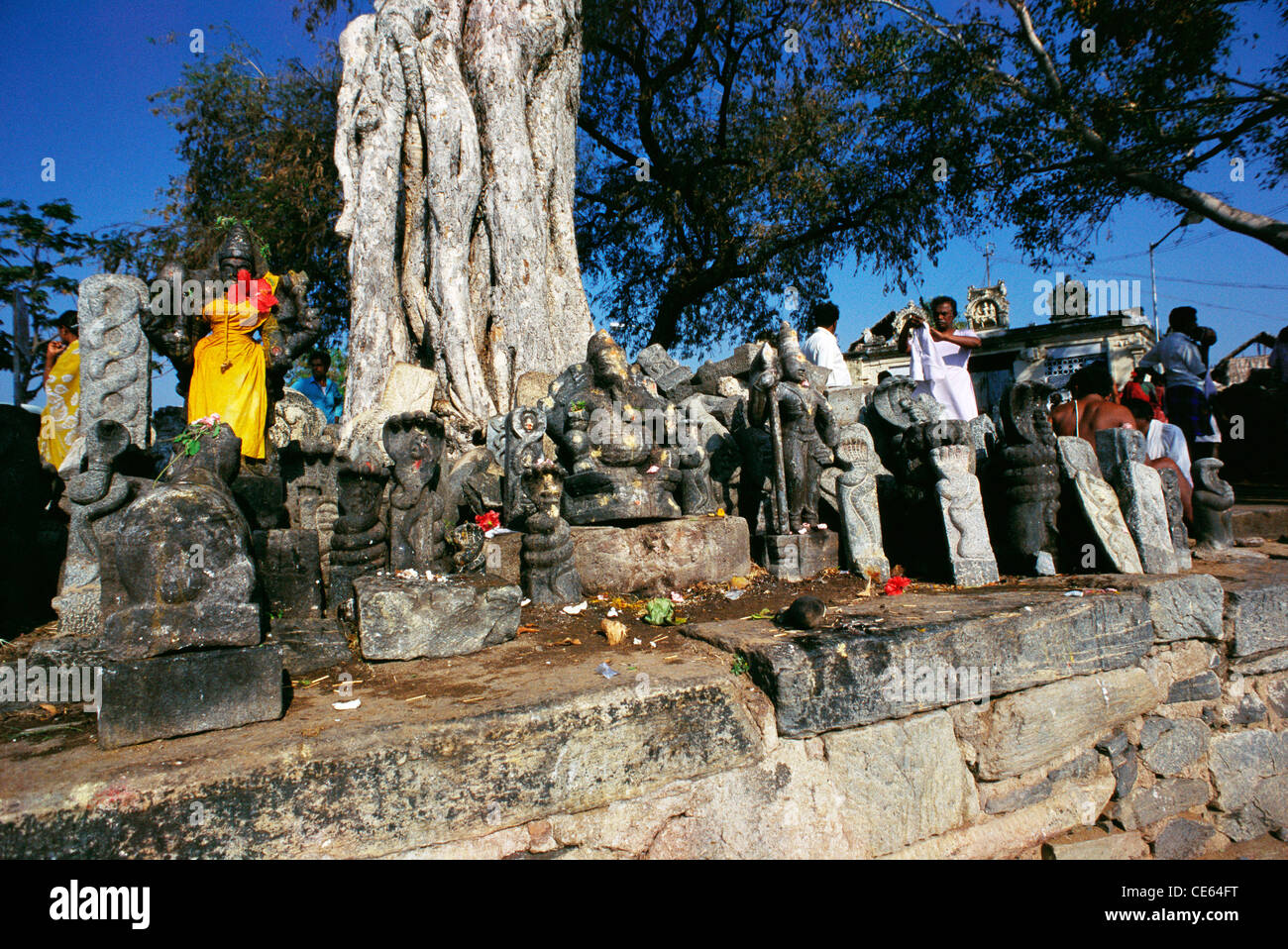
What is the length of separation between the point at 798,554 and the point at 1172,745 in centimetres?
232

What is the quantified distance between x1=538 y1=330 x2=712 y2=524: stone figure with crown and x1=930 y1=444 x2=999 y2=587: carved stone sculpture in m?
1.59

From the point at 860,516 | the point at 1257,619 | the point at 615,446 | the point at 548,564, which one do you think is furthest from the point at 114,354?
the point at 1257,619

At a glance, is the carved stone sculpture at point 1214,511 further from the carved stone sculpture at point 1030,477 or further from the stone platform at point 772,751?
the carved stone sculpture at point 1030,477

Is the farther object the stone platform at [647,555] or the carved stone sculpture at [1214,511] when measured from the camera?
the carved stone sculpture at [1214,511]

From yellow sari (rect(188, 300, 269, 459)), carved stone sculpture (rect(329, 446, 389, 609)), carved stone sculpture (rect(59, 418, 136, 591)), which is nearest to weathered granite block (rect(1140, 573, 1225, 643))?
carved stone sculpture (rect(329, 446, 389, 609))

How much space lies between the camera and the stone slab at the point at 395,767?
198cm

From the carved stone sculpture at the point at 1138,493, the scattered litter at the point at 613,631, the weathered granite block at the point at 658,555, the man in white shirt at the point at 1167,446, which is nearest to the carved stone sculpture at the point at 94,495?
the weathered granite block at the point at 658,555

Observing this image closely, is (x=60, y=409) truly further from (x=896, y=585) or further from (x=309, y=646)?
(x=896, y=585)

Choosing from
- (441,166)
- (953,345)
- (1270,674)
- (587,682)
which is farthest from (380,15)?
(1270,674)

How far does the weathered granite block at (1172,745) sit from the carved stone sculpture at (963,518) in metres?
1.14

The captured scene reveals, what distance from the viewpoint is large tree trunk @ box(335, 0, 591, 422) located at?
329 inches

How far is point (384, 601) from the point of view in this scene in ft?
10.2

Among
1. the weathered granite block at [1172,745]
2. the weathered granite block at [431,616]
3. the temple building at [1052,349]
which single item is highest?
the temple building at [1052,349]
